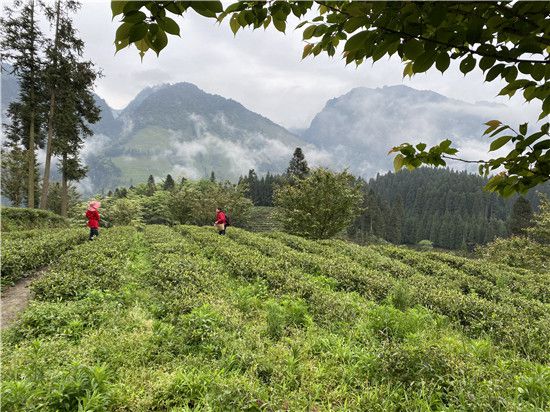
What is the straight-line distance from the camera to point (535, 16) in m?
1.29

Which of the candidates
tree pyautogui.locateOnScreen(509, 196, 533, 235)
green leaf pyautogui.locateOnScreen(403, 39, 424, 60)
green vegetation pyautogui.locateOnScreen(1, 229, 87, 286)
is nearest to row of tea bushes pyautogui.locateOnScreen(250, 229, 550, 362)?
green leaf pyautogui.locateOnScreen(403, 39, 424, 60)

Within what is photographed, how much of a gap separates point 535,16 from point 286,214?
31.3 metres

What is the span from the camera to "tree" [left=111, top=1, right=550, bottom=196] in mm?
1148

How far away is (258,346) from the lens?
5.61m

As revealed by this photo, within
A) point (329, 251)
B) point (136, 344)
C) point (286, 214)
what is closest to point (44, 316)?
point (136, 344)

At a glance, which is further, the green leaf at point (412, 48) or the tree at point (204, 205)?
the tree at point (204, 205)

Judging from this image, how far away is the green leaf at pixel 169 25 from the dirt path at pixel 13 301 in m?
7.70

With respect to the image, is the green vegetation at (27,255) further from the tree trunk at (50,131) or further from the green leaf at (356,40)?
the tree trunk at (50,131)

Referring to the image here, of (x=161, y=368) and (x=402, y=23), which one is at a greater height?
(x=402, y=23)

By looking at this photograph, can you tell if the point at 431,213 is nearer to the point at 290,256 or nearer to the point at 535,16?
the point at 290,256

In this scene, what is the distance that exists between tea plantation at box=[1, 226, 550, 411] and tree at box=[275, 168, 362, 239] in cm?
1912

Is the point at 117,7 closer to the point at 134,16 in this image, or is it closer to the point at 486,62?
the point at 134,16

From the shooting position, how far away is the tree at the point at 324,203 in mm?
29406

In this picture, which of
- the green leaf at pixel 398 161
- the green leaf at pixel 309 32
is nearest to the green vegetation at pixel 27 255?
the green leaf at pixel 309 32
